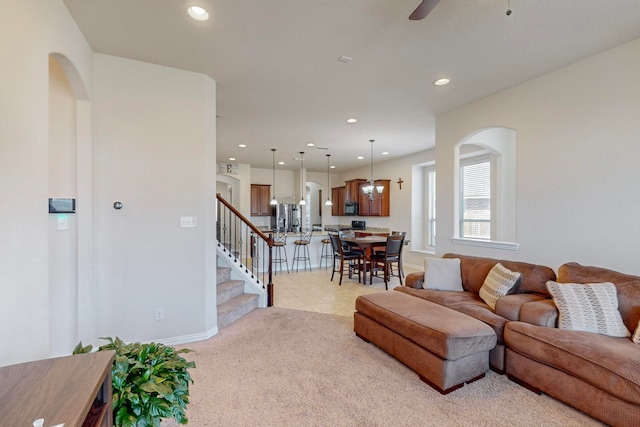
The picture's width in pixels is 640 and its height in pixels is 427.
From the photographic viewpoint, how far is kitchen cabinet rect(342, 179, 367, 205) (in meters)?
9.03

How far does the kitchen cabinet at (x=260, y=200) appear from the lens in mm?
9234

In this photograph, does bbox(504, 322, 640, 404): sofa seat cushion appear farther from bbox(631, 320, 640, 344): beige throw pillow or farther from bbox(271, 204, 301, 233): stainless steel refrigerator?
bbox(271, 204, 301, 233): stainless steel refrigerator

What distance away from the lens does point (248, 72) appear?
122 inches

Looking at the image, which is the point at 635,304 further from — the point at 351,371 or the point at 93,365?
the point at 93,365

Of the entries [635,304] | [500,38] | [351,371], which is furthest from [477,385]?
[500,38]

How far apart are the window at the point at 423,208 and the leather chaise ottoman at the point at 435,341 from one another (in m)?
4.89

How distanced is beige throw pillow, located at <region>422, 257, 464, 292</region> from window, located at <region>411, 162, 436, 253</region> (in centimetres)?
396

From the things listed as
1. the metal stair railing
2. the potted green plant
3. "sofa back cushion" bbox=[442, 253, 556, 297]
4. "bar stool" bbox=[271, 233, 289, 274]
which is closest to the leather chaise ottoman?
"sofa back cushion" bbox=[442, 253, 556, 297]

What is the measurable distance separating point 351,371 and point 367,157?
6.14m

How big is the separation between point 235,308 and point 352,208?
608cm

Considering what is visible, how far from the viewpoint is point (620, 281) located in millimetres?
2350

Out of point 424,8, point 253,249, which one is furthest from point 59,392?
point 253,249

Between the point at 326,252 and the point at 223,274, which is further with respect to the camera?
the point at 326,252

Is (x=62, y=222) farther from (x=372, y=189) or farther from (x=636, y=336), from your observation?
(x=372, y=189)
